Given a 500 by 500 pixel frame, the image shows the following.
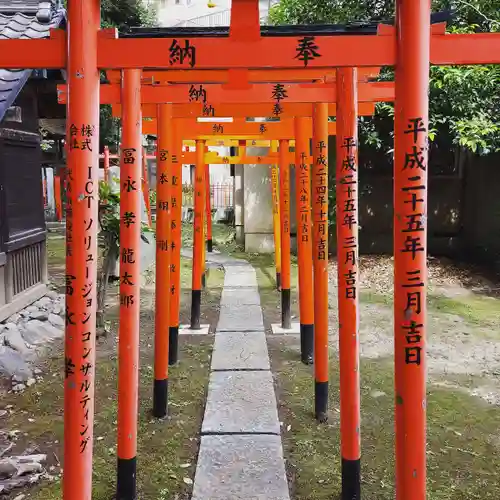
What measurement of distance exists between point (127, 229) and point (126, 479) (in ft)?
4.74

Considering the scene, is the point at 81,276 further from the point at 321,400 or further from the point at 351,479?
the point at 321,400

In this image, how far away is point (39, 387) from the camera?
16.1 ft

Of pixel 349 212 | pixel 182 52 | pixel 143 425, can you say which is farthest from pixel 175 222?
pixel 182 52

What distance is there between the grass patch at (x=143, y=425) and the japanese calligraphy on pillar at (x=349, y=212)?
64.2 inches

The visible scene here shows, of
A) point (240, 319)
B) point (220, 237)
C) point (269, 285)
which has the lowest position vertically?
point (240, 319)

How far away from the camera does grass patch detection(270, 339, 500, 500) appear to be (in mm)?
3326

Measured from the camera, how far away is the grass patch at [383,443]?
10.9ft

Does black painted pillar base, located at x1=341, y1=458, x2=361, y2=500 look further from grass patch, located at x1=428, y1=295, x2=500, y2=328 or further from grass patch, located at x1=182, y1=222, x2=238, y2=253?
grass patch, located at x1=182, y1=222, x2=238, y2=253

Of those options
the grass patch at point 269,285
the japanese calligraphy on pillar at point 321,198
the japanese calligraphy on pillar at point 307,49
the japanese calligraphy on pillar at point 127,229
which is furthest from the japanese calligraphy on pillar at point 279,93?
the grass patch at point 269,285

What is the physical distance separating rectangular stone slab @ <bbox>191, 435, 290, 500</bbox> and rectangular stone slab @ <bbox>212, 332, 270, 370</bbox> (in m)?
1.55

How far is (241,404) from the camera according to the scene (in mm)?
4430

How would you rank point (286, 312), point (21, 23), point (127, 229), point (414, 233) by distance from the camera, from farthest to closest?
point (286, 312) < point (21, 23) < point (127, 229) < point (414, 233)

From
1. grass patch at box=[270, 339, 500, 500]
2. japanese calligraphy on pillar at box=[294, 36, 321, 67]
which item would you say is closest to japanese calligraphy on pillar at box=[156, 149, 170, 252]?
grass patch at box=[270, 339, 500, 500]

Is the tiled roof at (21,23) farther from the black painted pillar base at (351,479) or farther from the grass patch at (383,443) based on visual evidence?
the black painted pillar base at (351,479)
